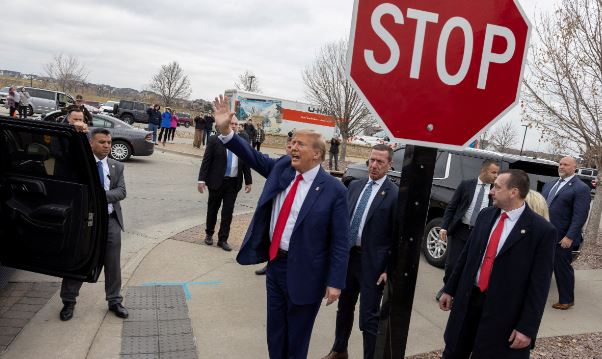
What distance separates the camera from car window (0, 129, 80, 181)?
11.7ft

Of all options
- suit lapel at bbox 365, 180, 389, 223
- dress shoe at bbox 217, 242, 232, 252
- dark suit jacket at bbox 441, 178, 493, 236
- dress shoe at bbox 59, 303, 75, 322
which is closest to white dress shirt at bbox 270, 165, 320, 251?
suit lapel at bbox 365, 180, 389, 223

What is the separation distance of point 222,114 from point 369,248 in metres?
1.72

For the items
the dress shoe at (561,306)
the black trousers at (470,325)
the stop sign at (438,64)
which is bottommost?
the dress shoe at (561,306)

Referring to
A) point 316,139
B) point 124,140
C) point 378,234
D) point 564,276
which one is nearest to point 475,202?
point 564,276

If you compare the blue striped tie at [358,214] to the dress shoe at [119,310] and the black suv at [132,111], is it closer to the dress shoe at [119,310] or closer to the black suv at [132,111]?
the dress shoe at [119,310]

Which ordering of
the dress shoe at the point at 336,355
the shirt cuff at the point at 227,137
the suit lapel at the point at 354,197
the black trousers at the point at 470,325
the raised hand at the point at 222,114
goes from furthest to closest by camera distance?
the suit lapel at the point at 354,197
the dress shoe at the point at 336,355
the black trousers at the point at 470,325
the shirt cuff at the point at 227,137
the raised hand at the point at 222,114

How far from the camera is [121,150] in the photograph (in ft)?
50.4

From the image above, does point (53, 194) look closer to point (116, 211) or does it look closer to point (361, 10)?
point (116, 211)

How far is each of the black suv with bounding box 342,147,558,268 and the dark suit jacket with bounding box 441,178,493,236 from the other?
138 cm

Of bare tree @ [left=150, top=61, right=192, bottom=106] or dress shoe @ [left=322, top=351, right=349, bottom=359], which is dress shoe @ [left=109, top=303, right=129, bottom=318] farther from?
bare tree @ [left=150, top=61, right=192, bottom=106]

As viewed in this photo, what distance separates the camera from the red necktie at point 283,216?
126 inches

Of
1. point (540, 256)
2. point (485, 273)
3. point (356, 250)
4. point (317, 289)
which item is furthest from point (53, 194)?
point (540, 256)

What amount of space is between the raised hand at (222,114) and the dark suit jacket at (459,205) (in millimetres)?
3571

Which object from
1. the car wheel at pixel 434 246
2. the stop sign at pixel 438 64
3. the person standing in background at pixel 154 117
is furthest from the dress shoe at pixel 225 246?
the person standing in background at pixel 154 117
